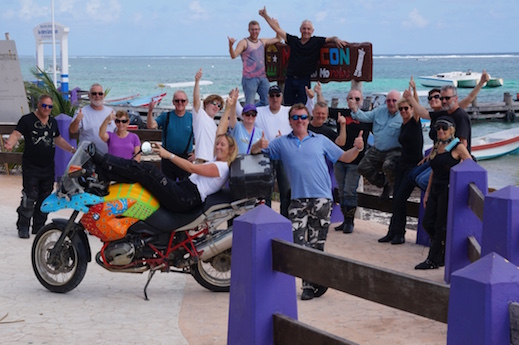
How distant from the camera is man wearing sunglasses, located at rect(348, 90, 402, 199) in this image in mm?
10188

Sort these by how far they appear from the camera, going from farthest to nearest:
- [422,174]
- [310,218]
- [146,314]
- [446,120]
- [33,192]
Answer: [33,192] < [422,174] < [446,120] < [310,218] < [146,314]

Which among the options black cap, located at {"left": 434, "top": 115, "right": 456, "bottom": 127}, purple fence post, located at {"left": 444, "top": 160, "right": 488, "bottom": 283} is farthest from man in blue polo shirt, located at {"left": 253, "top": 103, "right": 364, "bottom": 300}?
black cap, located at {"left": 434, "top": 115, "right": 456, "bottom": 127}

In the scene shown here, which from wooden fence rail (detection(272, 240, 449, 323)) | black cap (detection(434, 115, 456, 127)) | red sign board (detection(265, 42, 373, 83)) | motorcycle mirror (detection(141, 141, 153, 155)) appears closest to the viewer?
wooden fence rail (detection(272, 240, 449, 323))

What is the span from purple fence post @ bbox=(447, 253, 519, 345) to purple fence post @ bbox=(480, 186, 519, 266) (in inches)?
103

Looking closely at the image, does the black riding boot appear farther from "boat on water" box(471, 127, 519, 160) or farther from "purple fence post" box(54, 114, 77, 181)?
"boat on water" box(471, 127, 519, 160)

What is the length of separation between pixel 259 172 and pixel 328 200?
718mm

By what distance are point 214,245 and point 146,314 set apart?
2.90 ft

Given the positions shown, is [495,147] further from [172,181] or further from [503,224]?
[503,224]

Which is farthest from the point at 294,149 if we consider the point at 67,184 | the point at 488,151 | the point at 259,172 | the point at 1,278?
the point at 488,151

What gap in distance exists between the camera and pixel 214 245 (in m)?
7.59

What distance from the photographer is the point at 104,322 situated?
6.90 metres

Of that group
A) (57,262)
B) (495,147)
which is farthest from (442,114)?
(495,147)

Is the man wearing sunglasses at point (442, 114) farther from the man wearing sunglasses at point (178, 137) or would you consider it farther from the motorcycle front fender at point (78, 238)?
the motorcycle front fender at point (78, 238)

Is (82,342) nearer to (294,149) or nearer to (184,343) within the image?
(184,343)
